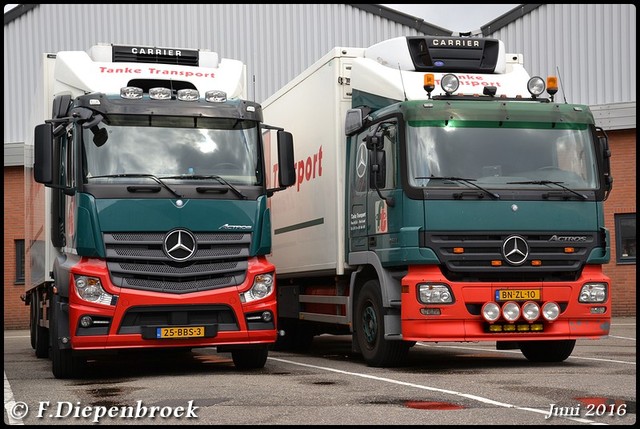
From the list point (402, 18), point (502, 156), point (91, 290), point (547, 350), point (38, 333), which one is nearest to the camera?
point (91, 290)

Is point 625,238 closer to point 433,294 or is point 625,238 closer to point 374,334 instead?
point 374,334

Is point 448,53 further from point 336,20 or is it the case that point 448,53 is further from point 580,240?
point 336,20

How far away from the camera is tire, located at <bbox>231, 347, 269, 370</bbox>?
12609 millimetres

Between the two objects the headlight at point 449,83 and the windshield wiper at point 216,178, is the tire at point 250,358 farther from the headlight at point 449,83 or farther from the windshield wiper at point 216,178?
the headlight at point 449,83

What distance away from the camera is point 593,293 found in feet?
40.3

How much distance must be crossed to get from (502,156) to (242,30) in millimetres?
17997

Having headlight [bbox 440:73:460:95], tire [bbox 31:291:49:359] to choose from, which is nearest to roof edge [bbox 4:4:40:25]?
tire [bbox 31:291:49:359]

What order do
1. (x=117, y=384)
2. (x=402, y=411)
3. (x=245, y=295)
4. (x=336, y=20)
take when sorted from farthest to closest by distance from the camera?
(x=336, y=20) → (x=245, y=295) → (x=117, y=384) → (x=402, y=411)

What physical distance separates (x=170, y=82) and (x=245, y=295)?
285 centimetres

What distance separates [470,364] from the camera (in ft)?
43.1

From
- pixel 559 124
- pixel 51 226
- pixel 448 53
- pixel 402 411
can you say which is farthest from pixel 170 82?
pixel 402 411

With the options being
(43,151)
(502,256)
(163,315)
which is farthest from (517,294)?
(43,151)

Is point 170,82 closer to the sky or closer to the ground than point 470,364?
closer to the sky

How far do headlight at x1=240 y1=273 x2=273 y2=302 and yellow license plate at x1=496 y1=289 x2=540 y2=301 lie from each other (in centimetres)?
255
